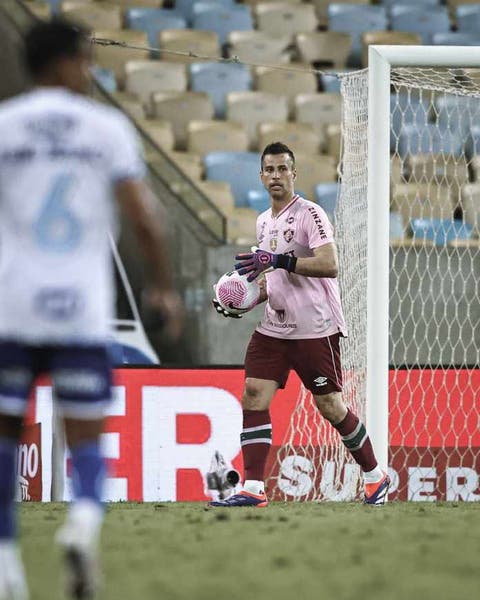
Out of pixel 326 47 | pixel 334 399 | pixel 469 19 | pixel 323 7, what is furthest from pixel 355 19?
pixel 334 399

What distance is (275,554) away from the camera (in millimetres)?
4551

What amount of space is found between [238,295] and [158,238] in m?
3.32

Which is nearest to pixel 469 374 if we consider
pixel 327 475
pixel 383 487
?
pixel 327 475

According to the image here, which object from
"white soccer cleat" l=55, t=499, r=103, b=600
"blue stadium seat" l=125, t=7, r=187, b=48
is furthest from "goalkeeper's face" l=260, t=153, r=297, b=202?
"blue stadium seat" l=125, t=7, r=187, b=48

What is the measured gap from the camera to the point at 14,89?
1096cm

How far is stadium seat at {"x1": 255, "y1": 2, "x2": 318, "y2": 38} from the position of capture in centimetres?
1442

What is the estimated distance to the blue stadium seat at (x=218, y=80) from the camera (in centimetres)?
1339

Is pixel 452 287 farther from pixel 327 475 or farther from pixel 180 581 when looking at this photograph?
pixel 180 581

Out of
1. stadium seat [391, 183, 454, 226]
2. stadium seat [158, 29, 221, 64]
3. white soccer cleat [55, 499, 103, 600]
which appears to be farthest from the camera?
stadium seat [158, 29, 221, 64]

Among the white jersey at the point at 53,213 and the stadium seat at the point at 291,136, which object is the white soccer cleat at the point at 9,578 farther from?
the stadium seat at the point at 291,136

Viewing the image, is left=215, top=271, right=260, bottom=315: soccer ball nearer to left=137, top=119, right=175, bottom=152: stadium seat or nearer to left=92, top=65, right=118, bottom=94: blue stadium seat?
left=137, top=119, right=175, bottom=152: stadium seat

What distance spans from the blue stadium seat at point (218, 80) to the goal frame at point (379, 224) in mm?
5916

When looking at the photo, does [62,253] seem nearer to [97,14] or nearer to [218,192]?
[218,192]

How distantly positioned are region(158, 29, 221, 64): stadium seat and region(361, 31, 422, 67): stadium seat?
5.47ft
